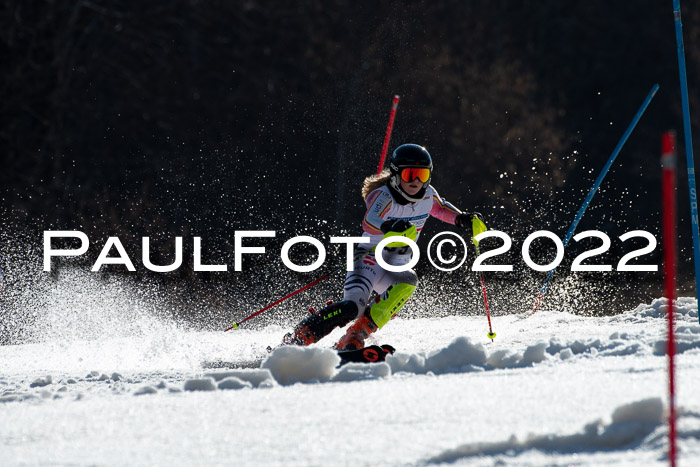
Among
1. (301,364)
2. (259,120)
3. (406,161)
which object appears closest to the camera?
(301,364)

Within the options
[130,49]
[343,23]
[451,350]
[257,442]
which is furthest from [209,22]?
Answer: [257,442]

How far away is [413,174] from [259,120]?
1621cm

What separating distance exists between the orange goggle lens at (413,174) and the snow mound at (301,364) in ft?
7.57

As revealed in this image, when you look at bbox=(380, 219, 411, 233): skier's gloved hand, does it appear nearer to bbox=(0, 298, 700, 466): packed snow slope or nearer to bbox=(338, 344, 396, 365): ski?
bbox=(338, 344, 396, 365): ski

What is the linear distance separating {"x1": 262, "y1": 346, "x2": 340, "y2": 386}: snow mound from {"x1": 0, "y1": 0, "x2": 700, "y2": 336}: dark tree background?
43.6 ft

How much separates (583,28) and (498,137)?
8.09 m

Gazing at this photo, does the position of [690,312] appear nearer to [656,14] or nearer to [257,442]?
[257,442]

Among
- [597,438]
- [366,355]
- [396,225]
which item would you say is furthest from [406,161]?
[597,438]

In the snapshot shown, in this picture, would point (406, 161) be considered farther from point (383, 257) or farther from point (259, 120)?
point (259, 120)

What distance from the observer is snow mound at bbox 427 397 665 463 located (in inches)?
106

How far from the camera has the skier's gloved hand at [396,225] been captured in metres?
6.19

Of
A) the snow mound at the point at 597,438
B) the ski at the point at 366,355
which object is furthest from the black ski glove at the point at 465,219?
the snow mound at the point at 597,438

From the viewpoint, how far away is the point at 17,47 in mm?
20906

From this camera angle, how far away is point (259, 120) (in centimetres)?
2234
